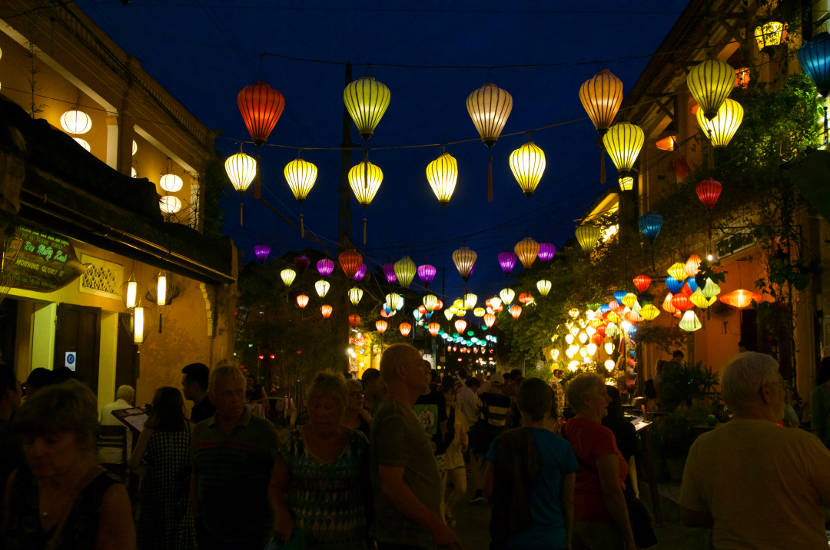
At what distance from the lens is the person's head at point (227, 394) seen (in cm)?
433

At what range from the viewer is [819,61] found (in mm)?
8812

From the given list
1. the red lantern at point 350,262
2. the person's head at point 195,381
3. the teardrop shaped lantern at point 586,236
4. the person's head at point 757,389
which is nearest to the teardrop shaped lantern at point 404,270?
the red lantern at point 350,262

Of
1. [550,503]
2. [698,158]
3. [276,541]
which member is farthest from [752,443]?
[698,158]

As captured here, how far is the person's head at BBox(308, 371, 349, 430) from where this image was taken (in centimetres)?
368

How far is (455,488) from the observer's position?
26.9 feet

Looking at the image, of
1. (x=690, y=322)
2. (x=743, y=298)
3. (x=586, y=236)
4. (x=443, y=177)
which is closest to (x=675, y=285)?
(x=690, y=322)

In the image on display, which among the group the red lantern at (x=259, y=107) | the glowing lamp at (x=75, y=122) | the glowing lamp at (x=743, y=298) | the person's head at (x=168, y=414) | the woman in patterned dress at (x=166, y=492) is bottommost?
the woman in patterned dress at (x=166, y=492)

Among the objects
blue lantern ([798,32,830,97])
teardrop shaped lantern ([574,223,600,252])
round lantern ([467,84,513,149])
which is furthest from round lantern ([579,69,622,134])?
teardrop shaped lantern ([574,223,600,252])

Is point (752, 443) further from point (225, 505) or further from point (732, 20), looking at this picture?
point (732, 20)

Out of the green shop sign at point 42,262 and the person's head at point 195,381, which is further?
the green shop sign at point 42,262

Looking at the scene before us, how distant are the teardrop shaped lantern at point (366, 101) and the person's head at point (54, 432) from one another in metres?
7.91

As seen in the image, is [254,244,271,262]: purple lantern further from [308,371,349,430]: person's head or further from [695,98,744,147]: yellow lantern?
[308,371,349,430]: person's head

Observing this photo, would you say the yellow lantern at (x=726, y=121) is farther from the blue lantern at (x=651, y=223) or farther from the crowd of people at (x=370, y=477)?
the crowd of people at (x=370, y=477)

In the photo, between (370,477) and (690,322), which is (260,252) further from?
(370,477)
